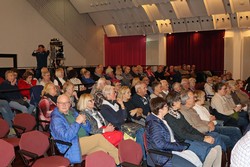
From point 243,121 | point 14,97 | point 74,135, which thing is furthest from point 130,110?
point 14,97

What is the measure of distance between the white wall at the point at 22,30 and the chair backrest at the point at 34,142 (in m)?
9.36

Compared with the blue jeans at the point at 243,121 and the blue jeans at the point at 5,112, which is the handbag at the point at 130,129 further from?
the blue jeans at the point at 243,121

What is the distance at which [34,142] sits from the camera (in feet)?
12.1

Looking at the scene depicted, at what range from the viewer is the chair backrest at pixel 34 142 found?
3580 millimetres

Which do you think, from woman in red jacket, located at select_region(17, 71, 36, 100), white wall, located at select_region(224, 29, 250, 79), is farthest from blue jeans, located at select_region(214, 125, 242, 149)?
white wall, located at select_region(224, 29, 250, 79)

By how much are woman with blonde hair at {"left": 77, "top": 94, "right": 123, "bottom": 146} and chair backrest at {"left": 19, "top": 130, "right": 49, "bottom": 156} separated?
27.3 inches

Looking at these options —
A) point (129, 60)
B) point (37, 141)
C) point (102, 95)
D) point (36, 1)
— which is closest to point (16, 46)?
point (36, 1)

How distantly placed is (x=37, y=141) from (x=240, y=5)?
1062 cm

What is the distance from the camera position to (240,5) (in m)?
12.0

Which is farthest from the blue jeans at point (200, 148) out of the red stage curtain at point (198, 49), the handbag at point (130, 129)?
the red stage curtain at point (198, 49)

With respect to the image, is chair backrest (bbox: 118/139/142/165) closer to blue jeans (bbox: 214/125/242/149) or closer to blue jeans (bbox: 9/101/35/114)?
blue jeans (bbox: 214/125/242/149)

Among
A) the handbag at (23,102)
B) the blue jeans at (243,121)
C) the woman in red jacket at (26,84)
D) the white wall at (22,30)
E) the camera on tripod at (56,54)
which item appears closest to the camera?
the blue jeans at (243,121)

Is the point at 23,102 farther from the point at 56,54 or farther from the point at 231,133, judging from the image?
the point at 56,54

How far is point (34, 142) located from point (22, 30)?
10215 millimetres
